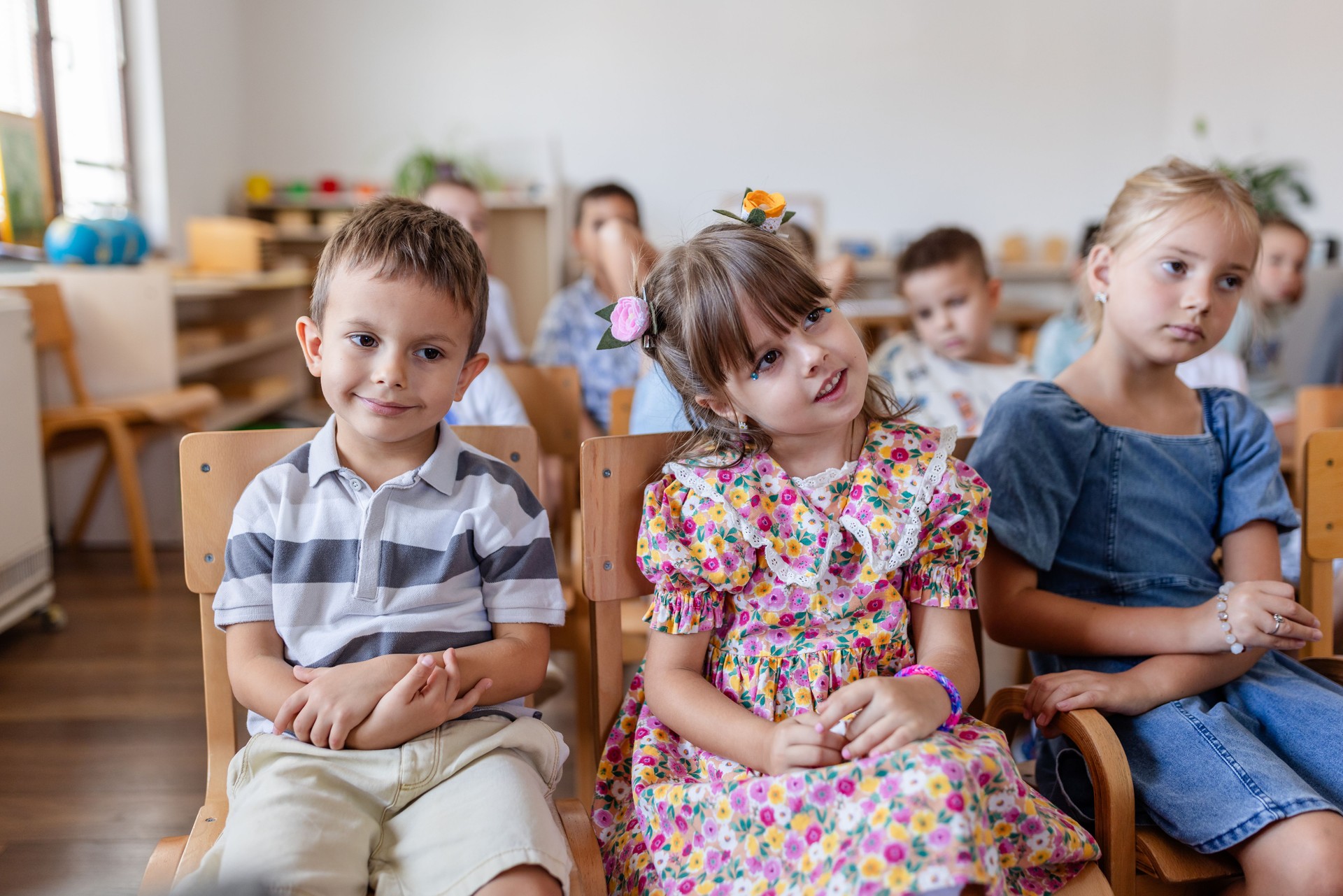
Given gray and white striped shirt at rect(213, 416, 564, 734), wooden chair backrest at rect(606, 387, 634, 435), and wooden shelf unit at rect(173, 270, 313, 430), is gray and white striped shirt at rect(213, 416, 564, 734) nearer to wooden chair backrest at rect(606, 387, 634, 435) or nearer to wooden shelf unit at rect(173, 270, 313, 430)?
wooden chair backrest at rect(606, 387, 634, 435)

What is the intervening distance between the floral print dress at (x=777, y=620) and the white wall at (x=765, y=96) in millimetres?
4933

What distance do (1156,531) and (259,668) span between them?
3.59ft

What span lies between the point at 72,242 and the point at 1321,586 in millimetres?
3681

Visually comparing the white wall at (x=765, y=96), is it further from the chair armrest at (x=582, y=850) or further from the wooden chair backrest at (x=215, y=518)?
the chair armrest at (x=582, y=850)

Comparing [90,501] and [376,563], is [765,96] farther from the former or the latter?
[376,563]

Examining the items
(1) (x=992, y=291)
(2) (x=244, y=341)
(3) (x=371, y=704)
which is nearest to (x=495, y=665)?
(3) (x=371, y=704)

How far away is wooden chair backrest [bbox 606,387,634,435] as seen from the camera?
1.77 metres

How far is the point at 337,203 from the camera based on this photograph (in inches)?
222

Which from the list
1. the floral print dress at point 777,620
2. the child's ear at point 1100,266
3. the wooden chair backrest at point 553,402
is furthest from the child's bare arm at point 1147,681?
the wooden chair backrest at point 553,402

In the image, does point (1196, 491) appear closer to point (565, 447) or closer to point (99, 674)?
point (565, 447)

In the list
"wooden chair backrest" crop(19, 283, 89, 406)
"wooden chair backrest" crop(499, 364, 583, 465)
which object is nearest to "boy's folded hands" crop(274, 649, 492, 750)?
"wooden chair backrest" crop(499, 364, 583, 465)

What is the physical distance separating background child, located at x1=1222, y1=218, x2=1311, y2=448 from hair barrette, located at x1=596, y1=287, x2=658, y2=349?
7.60ft

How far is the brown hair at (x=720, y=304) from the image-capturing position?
1.09 meters

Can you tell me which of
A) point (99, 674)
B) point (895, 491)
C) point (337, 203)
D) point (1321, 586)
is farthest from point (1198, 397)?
point (337, 203)
